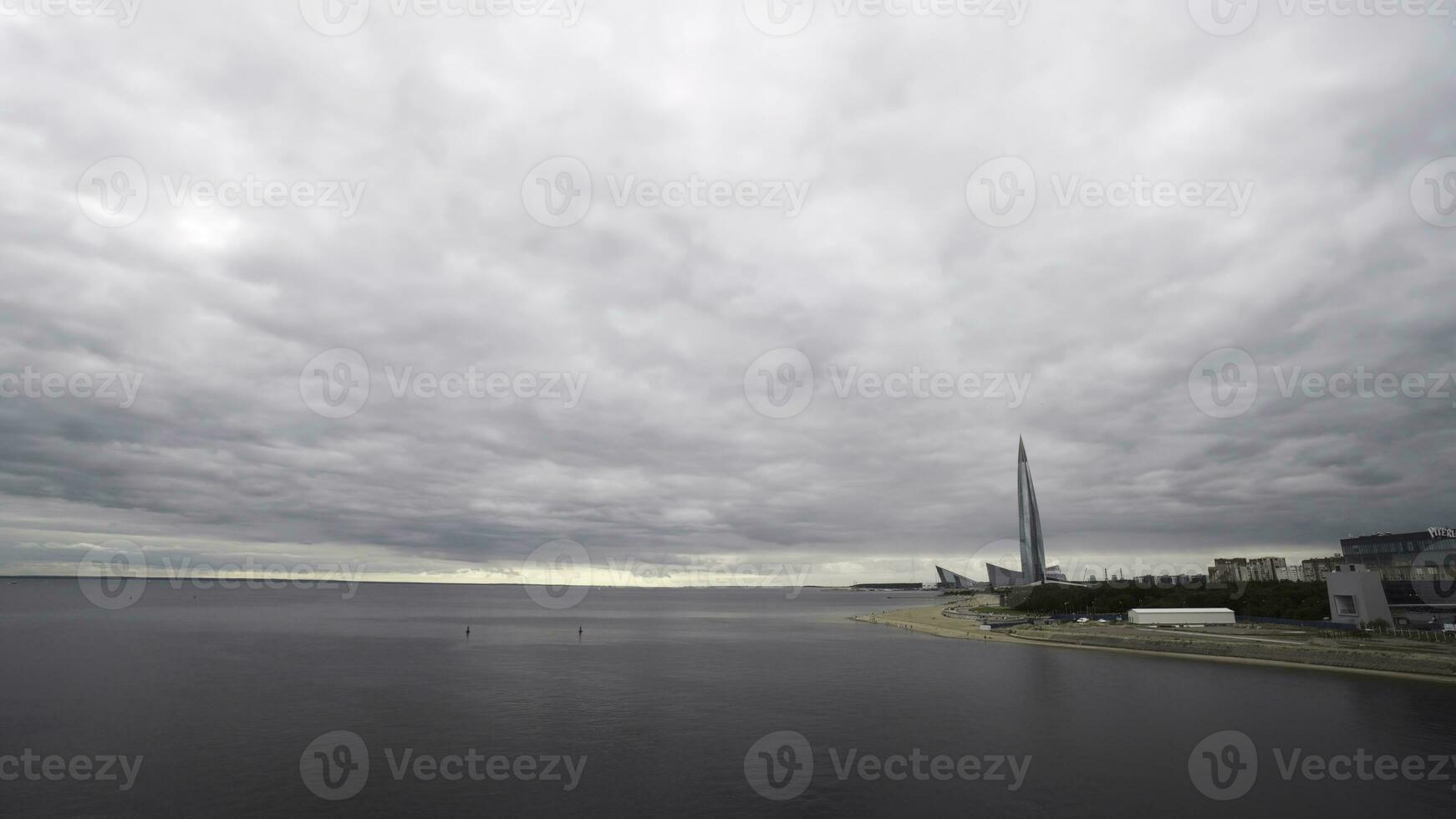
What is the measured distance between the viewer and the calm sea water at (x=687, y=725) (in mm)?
44188

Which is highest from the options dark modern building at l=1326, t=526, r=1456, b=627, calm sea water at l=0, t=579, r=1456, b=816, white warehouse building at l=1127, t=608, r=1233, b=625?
dark modern building at l=1326, t=526, r=1456, b=627

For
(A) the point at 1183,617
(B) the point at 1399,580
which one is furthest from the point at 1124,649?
(B) the point at 1399,580

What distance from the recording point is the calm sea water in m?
44.2

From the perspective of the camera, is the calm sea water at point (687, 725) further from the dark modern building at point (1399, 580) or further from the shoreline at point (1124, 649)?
the dark modern building at point (1399, 580)

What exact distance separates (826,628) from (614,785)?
506ft

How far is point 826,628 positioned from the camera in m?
193

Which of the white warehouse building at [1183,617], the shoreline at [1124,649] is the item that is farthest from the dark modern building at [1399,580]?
the shoreline at [1124,649]

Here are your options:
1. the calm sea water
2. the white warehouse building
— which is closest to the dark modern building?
the white warehouse building

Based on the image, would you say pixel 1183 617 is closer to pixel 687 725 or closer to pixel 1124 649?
pixel 1124 649

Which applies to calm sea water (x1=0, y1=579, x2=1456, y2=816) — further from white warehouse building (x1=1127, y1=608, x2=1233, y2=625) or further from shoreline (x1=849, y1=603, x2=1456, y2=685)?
white warehouse building (x1=1127, y1=608, x2=1233, y2=625)

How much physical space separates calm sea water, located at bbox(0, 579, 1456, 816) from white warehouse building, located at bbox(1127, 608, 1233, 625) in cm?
4568

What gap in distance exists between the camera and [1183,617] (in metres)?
152

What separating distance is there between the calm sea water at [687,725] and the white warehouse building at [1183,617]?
45675 millimetres

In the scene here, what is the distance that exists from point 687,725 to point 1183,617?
13533cm
